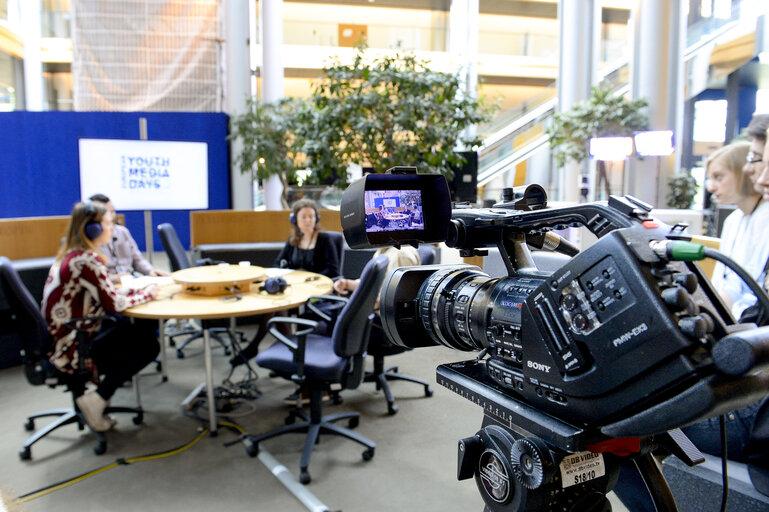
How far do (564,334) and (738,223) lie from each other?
5.12 feet

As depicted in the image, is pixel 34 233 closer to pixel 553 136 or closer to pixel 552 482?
pixel 552 482

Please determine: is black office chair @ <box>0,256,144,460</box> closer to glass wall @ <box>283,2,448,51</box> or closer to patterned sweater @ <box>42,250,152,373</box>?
patterned sweater @ <box>42,250,152,373</box>

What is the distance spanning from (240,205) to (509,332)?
25.4 ft

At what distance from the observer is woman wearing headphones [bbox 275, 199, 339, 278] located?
3.90 meters

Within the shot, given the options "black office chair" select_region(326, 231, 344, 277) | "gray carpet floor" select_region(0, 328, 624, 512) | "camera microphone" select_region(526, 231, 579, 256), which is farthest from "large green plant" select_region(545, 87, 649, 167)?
"camera microphone" select_region(526, 231, 579, 256)

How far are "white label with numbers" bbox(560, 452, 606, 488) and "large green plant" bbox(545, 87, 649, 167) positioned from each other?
343 inches

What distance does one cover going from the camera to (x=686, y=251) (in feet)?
1.98

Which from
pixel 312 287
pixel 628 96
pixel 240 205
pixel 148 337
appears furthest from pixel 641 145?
pixel 148 337

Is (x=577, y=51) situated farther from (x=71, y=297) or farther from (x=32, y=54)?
(x=71, y=297)

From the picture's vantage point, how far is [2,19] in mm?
8102

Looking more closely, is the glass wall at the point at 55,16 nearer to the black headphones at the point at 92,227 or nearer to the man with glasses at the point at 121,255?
the man with glasses at the point at 121,255

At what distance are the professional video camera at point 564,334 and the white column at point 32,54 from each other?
962 cm

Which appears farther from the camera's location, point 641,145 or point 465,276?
point 641,145

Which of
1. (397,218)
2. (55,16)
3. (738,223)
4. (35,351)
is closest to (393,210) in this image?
(397,218)
